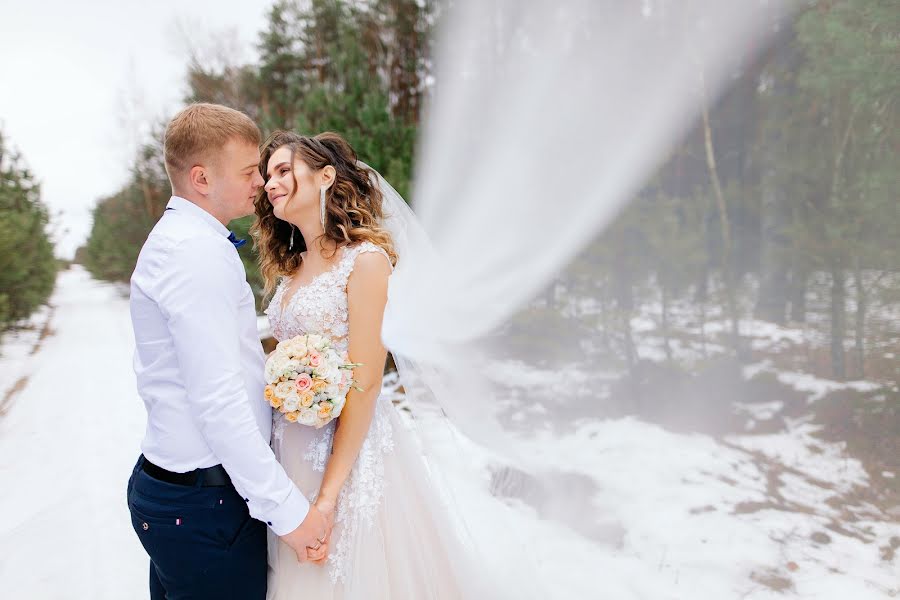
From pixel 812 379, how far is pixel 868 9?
211 cm

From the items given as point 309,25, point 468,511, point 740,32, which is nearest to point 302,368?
point 468,511

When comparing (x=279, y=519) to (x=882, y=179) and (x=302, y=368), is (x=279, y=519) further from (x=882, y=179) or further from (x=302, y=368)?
(x=882, y=179)

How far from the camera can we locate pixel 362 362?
4.46 ft

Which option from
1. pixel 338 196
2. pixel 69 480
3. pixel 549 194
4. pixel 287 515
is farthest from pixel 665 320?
pixel 69 480

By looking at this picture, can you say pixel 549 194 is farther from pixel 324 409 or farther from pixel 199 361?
pixel 199 361

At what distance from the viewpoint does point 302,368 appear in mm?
1196

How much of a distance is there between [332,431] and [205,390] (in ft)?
1.64

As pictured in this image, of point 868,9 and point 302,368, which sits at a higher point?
point 868,9

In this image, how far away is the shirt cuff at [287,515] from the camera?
1.09m

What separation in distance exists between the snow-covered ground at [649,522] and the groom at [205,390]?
3.66 feet

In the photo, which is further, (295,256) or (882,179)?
(882,179)

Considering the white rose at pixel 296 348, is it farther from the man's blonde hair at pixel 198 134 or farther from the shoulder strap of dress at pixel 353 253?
the man's blonde hair at pixel 198 134

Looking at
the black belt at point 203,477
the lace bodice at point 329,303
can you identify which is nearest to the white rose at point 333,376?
the lace bodice at point 329,303

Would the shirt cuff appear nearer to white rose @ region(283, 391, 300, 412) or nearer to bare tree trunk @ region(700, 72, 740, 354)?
white rose @ region(283, 391, 300, 412)
